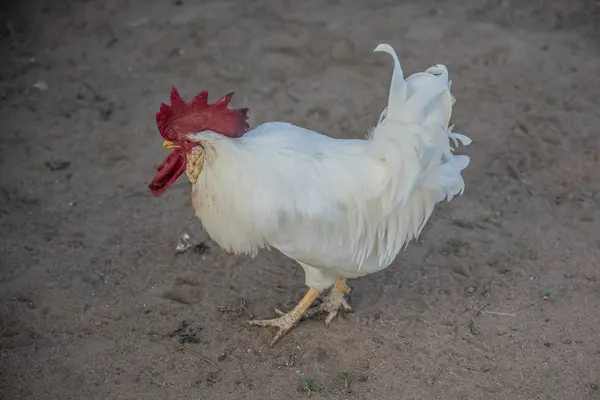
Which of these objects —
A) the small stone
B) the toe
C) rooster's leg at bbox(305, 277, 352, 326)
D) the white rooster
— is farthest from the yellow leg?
the small stone

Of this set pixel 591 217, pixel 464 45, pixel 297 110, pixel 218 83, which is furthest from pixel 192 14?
pixel 591 217

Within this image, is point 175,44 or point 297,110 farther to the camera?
point 175,44

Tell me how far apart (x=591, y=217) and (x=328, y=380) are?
2.27 meters

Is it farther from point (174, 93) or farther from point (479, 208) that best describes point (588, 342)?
point (174, 93)

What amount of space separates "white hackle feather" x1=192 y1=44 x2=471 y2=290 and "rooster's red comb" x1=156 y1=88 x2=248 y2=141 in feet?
0.15

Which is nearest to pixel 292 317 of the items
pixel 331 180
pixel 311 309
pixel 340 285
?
pixel 311 309

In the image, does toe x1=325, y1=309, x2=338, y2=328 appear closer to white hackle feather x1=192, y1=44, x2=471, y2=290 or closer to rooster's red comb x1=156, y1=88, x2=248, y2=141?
white hackle feather x1=192, y1=44, x2=471, y2=290

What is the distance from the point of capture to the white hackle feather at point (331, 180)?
3.32 meters

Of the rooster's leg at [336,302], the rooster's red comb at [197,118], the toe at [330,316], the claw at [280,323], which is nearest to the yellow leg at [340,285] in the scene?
the rooster's leg at [336,302]

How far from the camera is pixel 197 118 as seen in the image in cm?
341

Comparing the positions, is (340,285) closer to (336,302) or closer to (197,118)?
(336,302)

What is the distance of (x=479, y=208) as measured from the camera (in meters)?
5.07

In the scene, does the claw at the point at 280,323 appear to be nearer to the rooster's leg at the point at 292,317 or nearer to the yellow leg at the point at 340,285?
the rooster's leg at the point at 292,317

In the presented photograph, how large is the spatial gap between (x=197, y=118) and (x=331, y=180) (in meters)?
0.71
